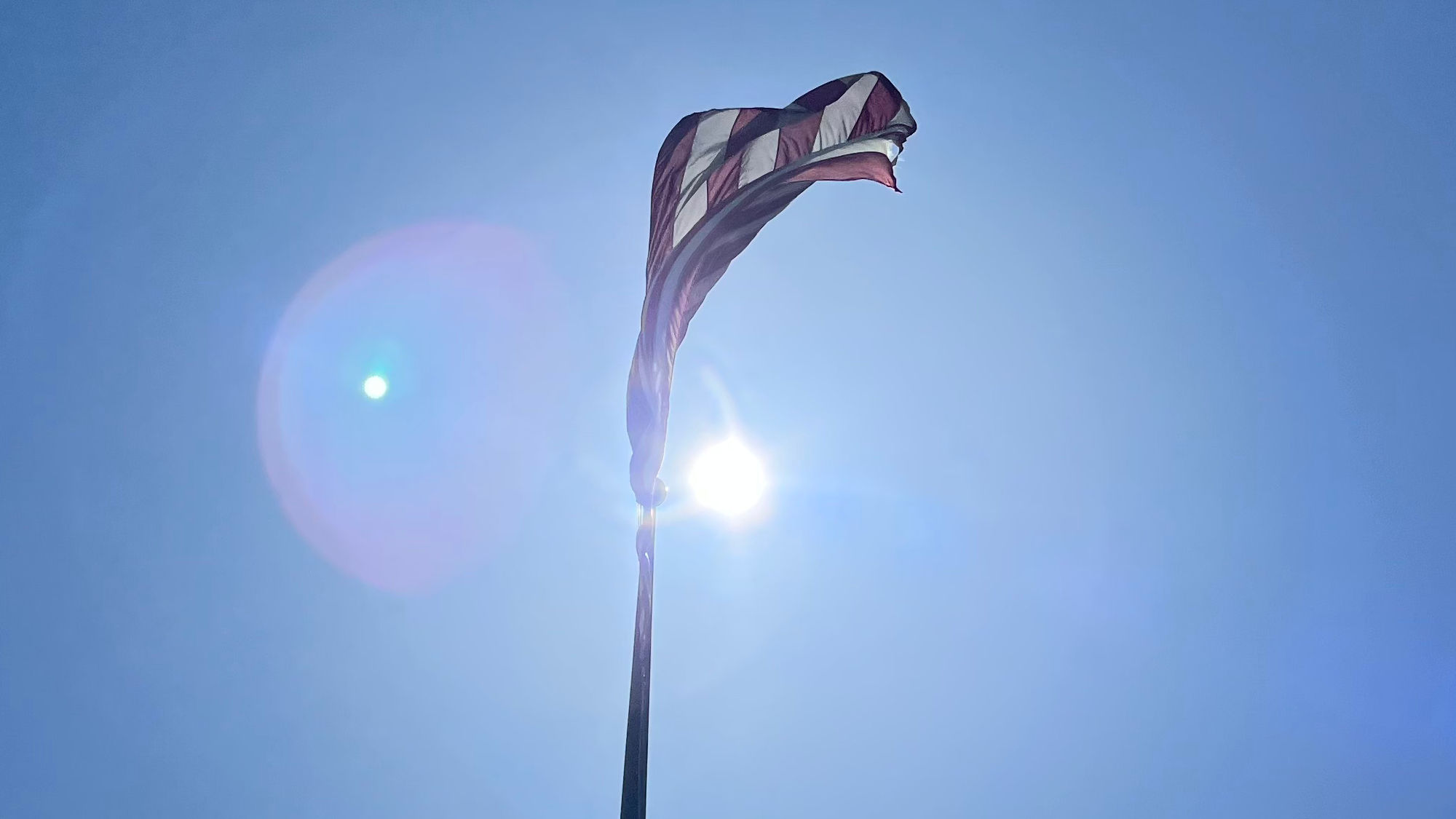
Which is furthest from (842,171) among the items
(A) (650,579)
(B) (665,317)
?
(A) (650,579)

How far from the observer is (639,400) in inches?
254

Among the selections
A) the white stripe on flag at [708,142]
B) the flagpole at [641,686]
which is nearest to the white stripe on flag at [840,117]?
the white stripe on flag at [708,142]

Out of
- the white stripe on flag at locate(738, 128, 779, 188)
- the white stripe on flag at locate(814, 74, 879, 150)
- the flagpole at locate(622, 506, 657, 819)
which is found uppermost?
the white stripe on flag at locate(814, 74, 879, 150)

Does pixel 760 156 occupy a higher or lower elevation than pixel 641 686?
higher

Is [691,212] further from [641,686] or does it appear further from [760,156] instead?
[641,686]

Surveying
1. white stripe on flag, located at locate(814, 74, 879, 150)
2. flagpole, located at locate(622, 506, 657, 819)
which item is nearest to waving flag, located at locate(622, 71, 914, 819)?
white stripe on flag, located at locate(814, 74, 879, 150)

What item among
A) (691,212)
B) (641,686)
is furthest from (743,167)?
(641,686)


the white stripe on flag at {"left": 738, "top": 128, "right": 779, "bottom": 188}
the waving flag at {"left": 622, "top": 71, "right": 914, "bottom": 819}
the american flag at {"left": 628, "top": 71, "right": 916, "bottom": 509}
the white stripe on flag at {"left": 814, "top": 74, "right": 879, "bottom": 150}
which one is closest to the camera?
the waving flag at {"left": 622, "top": 71, "right": 914, "bottom": 819}

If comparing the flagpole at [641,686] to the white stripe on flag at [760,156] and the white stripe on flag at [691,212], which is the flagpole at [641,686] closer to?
the white stripe on flag at [691,212]

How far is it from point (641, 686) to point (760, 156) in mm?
4713

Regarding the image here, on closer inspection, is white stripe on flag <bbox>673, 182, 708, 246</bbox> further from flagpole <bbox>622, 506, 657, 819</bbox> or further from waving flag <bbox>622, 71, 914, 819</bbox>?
flagpole <bbox>622, 506, 657, 819</bbox>

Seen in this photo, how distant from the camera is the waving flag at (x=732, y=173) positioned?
7.02m

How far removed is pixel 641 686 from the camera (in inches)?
202

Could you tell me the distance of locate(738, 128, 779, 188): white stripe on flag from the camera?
7.75 meters
